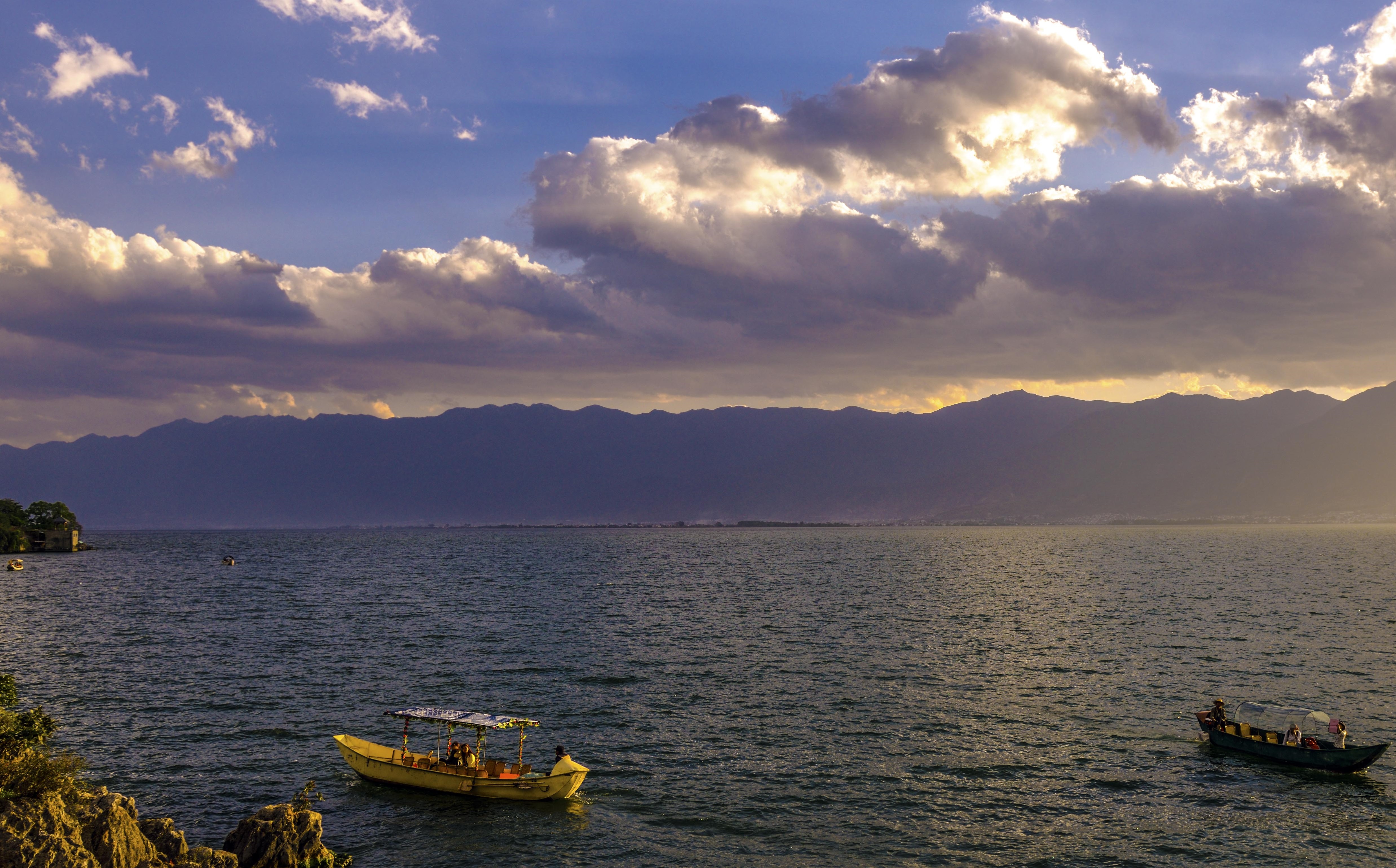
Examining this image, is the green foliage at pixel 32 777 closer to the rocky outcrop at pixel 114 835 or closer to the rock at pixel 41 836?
the rock at pixel 41 836

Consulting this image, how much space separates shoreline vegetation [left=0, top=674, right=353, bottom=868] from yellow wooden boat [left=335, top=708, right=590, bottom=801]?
688 cm

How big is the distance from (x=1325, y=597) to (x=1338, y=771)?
271 feet

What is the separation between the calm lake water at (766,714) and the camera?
32438 millimetres

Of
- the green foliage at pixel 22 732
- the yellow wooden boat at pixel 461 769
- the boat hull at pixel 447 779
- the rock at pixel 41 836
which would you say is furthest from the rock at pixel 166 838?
the boat hull at pixel 447 779

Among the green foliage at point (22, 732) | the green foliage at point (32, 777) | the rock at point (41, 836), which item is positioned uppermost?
the green foliage at point (22, 732)

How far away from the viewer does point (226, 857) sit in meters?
26.1

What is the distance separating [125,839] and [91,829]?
3.06 feet

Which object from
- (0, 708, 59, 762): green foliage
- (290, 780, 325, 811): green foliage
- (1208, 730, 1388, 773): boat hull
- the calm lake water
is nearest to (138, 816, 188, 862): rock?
(290, 780, 325, 811): green foliage

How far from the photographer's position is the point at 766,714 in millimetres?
48750

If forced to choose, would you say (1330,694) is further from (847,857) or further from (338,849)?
(338,849)

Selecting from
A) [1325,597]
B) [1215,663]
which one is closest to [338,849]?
[1215,663]

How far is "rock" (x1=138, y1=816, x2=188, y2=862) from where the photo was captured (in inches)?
1048

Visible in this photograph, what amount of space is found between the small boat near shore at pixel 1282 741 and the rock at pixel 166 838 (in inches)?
1720

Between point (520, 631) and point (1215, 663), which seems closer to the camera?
point (1215, 663)
